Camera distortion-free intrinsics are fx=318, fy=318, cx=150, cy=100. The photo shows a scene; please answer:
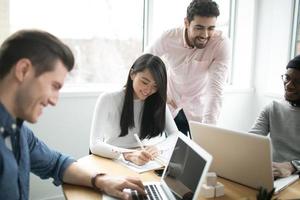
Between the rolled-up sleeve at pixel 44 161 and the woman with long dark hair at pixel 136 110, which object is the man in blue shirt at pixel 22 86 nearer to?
the rolled-up sleeve at pixel 44 161

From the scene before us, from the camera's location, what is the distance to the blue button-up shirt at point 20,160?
95 centimetres

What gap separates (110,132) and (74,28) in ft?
3.87

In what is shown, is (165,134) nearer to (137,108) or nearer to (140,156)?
(137,108)

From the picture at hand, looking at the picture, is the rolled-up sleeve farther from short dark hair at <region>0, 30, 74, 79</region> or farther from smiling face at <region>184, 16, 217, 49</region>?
smiling face at <region>184, 16, 217, 49</region>

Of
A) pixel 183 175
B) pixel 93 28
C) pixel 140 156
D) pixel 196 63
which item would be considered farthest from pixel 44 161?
pixel 93 28

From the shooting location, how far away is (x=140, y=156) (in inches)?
61.8

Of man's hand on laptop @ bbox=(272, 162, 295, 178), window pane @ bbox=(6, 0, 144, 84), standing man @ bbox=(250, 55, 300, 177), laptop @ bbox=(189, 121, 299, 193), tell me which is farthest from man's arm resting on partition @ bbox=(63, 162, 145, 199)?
window pane @ bbox=(6, 0, 144, 84)

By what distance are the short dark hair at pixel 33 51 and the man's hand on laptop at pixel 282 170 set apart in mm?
Answer: 1061

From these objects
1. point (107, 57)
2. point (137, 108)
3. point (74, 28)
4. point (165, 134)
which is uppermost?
point (74, 28)

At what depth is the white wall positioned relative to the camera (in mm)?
2467

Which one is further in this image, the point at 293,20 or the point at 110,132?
the point at 293,20

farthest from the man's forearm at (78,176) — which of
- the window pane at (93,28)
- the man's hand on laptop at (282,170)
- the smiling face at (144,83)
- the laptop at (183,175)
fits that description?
the window pane at (93,28)

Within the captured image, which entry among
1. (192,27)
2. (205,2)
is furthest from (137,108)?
(205,2)

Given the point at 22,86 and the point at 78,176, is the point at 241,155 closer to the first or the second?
the point at 78,176
